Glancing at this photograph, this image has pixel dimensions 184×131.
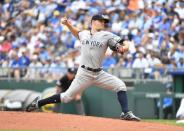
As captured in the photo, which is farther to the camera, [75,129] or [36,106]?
[36,106]

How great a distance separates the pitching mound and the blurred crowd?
7.29 meters

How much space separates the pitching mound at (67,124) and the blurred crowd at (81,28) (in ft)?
23.9

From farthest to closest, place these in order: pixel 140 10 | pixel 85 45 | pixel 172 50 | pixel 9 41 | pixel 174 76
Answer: pixel 9 41
pixel 140 10
pixel 172 50
pixel 174 76
pixel 85 45

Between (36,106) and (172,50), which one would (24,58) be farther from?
(36,106)

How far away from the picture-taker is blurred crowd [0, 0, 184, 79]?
18.5 metres

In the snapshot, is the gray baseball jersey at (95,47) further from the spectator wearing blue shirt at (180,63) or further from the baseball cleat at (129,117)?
the spectator wearing blue shirt at (180,63)

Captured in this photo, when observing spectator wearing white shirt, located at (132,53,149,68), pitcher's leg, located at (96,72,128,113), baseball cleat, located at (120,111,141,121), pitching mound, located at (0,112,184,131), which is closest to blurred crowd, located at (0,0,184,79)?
spectator wearing white shirt, located at (132,53,149,68)

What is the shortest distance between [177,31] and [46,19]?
20.0 ft

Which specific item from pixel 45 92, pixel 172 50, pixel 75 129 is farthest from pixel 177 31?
pixel 75 129

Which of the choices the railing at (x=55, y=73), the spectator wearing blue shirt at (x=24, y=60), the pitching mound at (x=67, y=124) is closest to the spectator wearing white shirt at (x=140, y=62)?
the railing at (x=55, y=73)

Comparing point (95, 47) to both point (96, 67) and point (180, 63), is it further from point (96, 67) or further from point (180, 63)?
point (180, 63)

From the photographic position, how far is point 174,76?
17.0m

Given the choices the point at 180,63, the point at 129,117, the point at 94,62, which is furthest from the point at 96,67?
the point at 180,63

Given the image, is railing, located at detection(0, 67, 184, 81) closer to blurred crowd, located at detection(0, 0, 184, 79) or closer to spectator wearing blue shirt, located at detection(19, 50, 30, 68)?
blurred crowd, located at detection(0, 0, 184, 79)
